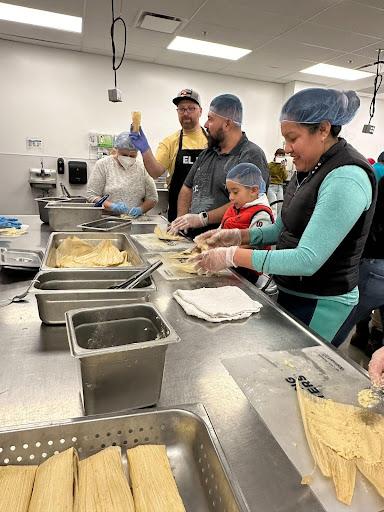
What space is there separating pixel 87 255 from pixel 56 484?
3.62ft

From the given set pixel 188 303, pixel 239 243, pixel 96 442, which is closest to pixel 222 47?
pixel 239 243

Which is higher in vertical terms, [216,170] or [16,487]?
[216,170]

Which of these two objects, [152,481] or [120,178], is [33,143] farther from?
[152,481]

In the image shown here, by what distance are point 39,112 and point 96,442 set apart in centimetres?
617

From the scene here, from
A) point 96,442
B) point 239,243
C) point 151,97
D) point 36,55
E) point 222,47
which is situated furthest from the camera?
point 151,97

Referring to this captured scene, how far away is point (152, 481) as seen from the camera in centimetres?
55

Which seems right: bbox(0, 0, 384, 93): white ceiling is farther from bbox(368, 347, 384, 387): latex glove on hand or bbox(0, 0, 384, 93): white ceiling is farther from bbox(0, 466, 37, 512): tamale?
bbox(0, 466, 37, 512): tamale

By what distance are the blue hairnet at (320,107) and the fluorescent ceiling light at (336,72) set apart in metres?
4.95

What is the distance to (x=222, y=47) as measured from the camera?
4.88 metres

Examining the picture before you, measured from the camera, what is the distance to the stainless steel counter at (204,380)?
1.98 feet

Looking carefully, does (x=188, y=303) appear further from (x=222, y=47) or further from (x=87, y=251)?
(x=222, y=47)

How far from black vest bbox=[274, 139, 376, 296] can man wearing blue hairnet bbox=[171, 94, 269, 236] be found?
88 cm

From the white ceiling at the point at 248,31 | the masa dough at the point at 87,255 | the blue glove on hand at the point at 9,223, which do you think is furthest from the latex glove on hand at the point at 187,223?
the white ceiling at the point at 248,31

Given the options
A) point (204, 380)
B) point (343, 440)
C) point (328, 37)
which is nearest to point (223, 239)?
point (204, 380)
